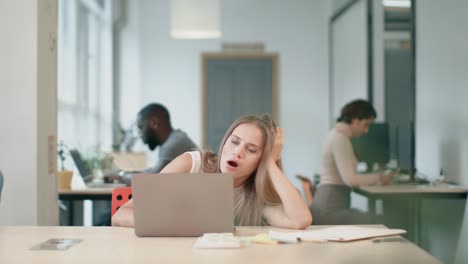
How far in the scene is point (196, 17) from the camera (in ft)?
20.0

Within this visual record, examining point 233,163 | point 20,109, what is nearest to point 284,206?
point 233,163

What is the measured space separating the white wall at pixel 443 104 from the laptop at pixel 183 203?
117 inches

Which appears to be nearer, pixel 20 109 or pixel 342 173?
pixel 20 109

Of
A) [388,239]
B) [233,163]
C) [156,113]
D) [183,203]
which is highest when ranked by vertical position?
[156,113]

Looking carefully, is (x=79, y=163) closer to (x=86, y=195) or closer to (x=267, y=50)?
(x=86, y=195)

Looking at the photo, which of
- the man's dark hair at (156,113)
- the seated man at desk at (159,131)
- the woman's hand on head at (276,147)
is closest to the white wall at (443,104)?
the seated man at desk at (159,131)

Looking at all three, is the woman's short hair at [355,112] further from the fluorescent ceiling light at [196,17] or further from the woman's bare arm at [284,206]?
the woman's bare arm at [284,206]

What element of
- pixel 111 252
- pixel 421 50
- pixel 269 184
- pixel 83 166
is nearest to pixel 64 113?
pixel 83 166

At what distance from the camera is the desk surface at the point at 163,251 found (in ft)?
5.89

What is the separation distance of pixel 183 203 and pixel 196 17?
4.23 m

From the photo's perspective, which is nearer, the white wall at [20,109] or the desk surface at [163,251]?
the desk surface at [163,251]

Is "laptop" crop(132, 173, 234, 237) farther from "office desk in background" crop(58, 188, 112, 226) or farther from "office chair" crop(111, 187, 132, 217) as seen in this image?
"office desk in background" crop(58, 188, 112, 226)

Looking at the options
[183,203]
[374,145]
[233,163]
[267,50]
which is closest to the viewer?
[183,203]

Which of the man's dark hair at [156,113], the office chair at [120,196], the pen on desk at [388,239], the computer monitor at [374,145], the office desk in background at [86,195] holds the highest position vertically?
the man's dark hair at [156,113]
